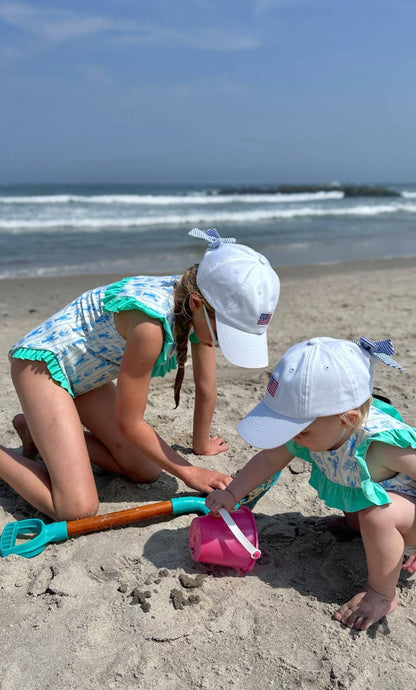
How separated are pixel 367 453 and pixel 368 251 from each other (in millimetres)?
9684

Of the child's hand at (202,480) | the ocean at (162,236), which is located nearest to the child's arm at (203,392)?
the child's hand at (202,480)

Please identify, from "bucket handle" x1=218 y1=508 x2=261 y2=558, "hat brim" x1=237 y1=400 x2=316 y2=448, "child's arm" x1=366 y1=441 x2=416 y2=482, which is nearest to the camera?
"hat brim" x1=237 y1=400 x2=316 y2=448

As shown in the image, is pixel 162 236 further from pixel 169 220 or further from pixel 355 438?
pixel 355 438

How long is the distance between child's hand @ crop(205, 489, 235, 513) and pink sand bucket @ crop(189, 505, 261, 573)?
0.02 meters

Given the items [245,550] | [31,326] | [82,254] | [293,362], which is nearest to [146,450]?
[245,550]

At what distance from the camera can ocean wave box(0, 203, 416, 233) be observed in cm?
1477

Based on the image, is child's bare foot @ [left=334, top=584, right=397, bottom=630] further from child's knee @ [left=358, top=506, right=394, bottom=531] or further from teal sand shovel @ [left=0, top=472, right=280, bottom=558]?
teal sand shovel @ [left=0, top=472, right=280, bottom=558]

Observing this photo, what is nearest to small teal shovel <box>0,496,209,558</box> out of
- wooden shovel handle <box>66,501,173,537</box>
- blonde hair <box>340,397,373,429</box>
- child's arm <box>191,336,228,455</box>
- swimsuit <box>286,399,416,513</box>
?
wooden shovel handle <box>66,501,173,537</box>

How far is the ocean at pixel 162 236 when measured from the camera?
372 inches

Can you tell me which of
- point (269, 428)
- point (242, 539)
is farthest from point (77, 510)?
point (269, 428)

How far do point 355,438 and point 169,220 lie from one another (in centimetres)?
1543

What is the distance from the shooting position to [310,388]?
6.40 ft

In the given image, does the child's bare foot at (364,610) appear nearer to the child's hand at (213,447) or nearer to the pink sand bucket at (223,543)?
the pink sand bucket at (223,543)

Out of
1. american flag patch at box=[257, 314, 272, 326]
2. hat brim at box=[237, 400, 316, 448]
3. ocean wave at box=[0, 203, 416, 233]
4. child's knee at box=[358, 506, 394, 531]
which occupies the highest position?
american flag patch at box=[257, 314, 272, 326]
